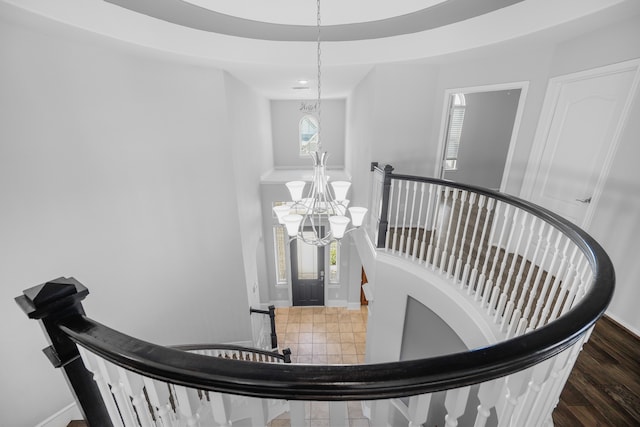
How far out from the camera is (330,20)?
9.26 ft

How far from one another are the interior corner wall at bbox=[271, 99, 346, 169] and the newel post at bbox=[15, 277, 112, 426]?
21.1ft

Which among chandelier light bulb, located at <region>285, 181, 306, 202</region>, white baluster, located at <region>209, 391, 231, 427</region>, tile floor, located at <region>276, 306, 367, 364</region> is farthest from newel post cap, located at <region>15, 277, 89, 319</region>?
tile floor, located at <region>276, 306, 367, 364</region>

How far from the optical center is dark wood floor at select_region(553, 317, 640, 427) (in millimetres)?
1509

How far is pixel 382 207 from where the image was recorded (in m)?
2.97

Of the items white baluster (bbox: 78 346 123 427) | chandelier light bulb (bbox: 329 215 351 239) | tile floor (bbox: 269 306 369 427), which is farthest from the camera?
tile floor (bbox: 269 306 369 427)

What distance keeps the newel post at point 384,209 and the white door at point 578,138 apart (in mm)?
1615

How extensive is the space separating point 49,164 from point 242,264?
100.0 inches

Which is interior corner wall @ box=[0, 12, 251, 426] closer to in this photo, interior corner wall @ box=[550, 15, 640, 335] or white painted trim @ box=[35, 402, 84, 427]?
white painted trim @ box=[35, 402, 84, 427]

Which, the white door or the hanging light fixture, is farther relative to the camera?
the white door

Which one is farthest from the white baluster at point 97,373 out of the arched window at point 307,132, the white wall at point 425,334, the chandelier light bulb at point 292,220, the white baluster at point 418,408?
the arched window at point 307,132

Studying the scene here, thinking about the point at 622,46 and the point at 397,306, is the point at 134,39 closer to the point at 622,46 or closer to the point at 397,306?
the point at 397,306

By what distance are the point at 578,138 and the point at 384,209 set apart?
6.30 ft

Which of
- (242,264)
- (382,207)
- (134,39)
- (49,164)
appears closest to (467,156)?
(382,207)

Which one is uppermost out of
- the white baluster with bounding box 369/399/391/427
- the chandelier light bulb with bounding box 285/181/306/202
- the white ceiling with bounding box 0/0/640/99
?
the white ceiling with bounding box 0/0/640/99
